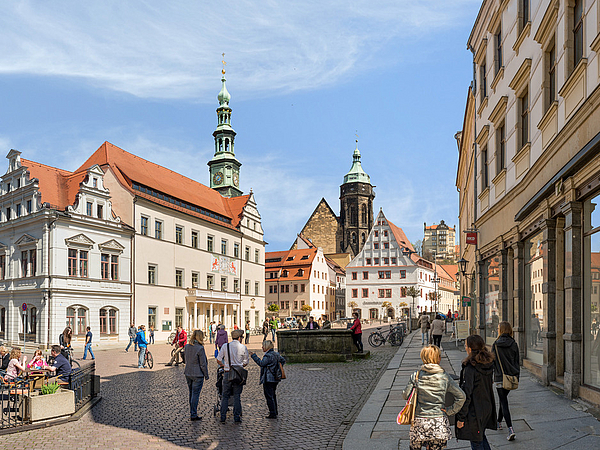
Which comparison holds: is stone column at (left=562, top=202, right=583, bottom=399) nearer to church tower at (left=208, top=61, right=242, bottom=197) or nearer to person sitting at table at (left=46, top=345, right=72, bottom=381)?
person sitting at table at (left=46, top=345, right=72, bottom=381)

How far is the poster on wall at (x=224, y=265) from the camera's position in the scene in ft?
175

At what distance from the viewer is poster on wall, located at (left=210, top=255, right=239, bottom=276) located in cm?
5347

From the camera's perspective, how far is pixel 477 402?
634cm

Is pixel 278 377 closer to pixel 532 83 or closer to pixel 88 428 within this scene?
pixel 88 428

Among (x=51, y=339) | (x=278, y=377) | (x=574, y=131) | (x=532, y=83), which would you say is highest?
(x=532, y=83)

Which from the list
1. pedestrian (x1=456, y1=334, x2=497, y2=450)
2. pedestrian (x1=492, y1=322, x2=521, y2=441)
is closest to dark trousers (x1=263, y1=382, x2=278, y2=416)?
pedestrian (x1=492, y1=322, x2=521, y2=441)

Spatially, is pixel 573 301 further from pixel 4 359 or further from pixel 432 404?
pixel 4 359

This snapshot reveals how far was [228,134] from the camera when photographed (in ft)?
260

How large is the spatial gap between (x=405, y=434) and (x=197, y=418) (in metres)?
4.06

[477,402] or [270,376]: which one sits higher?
[477,402]

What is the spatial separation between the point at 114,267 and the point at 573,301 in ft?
115

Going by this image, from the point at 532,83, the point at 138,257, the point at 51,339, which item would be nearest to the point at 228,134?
the point at 138,257

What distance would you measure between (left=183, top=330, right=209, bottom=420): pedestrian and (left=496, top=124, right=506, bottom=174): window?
→ 1134 centimetres

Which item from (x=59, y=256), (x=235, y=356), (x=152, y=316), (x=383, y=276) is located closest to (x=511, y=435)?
(x=235, y=356)
